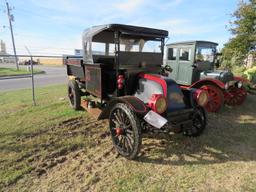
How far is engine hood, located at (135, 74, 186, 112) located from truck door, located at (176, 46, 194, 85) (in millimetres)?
3227

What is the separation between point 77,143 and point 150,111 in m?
1.52

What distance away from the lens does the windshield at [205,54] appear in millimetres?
6031

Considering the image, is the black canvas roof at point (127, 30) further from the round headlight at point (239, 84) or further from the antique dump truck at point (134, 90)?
the round headlight at point (239, 84)

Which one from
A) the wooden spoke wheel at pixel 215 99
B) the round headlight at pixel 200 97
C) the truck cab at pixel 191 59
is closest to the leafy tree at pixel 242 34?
the truck cab at pixel 191 59

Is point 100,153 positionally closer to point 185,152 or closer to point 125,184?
point 125,184

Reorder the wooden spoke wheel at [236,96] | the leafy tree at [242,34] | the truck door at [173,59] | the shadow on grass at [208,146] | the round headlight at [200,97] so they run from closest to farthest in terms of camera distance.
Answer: the shadow on grass at [208,146]
the round headlight at [200,97]
the wooden spoke wheel at [236,96]
the truck door at [173,59]
the leafy tree at [242,34]

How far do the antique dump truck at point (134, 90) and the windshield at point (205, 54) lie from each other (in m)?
2.72

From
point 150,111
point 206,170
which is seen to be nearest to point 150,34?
point 150,111

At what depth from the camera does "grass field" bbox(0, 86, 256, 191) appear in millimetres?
2303

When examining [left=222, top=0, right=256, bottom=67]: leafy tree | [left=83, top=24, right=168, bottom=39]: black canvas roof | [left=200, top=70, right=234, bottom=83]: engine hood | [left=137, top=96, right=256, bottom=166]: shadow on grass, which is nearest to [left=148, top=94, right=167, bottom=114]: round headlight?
[left=137, top=96, right=256, bottom=166]: shadow on grass

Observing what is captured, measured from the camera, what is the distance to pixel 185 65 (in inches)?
246

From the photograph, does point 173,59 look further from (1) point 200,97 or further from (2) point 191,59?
(1) point 200,97

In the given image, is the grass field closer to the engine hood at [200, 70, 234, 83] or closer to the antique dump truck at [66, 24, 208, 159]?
the antique dump truck at [66, 24, 208, 159]

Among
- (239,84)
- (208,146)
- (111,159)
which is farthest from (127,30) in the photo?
(239,84)
